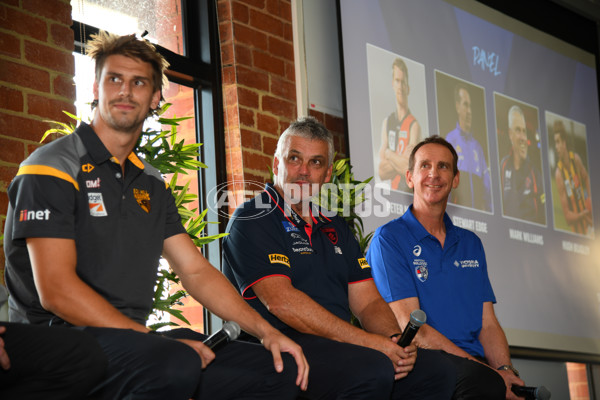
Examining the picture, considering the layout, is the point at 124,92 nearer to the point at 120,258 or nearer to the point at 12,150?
the point at 120,258

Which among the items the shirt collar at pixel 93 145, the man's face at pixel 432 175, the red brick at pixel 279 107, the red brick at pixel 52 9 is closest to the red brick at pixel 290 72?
the red brick at pixel 279 107

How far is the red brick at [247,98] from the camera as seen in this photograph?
152 inches

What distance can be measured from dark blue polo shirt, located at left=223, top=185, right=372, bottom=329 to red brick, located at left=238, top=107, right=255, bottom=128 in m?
1.10

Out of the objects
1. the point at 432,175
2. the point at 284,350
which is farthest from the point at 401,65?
the point at 284,350

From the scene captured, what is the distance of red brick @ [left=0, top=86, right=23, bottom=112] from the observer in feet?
9.01

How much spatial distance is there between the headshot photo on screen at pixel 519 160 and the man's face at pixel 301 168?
2.53 metres

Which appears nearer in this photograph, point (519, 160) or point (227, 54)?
point (227, 54)

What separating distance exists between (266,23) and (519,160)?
2.18 meters

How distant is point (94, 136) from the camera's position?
2.08 meters

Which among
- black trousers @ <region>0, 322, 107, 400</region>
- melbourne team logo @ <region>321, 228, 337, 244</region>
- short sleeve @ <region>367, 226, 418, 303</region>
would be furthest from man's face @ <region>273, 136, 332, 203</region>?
black trousers @ <region>0, 322, 107, 400</region>

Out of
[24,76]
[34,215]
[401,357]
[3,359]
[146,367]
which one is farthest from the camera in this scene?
[24,76]

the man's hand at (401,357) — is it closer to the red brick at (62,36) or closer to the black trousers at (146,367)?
the black trousers at (146,367)

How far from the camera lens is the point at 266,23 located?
407 centimetres
